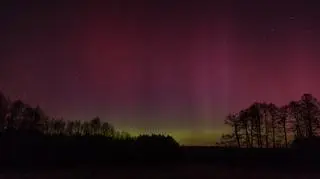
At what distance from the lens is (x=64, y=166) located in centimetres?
6378

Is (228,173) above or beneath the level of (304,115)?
beneath

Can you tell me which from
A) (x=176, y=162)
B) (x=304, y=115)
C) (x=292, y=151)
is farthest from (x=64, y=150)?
(x=304, y=115)

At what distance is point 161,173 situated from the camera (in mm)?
55938

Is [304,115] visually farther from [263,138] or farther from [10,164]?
[10,164]

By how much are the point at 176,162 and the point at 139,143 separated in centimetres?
626

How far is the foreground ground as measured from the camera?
54.3 metres

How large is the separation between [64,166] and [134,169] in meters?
11.2

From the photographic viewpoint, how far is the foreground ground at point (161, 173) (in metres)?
54.3

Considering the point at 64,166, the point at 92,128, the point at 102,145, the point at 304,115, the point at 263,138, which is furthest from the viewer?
the point at 92,128

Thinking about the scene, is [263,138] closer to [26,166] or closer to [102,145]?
[102,145]

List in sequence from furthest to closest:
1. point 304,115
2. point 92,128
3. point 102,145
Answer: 1. point 92,128
2. point 304,115
3. point 102,145

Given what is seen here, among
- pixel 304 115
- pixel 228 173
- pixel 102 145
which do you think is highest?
pixel 304 115

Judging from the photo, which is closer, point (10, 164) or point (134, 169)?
point (134, 169)

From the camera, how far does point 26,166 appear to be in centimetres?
6412
